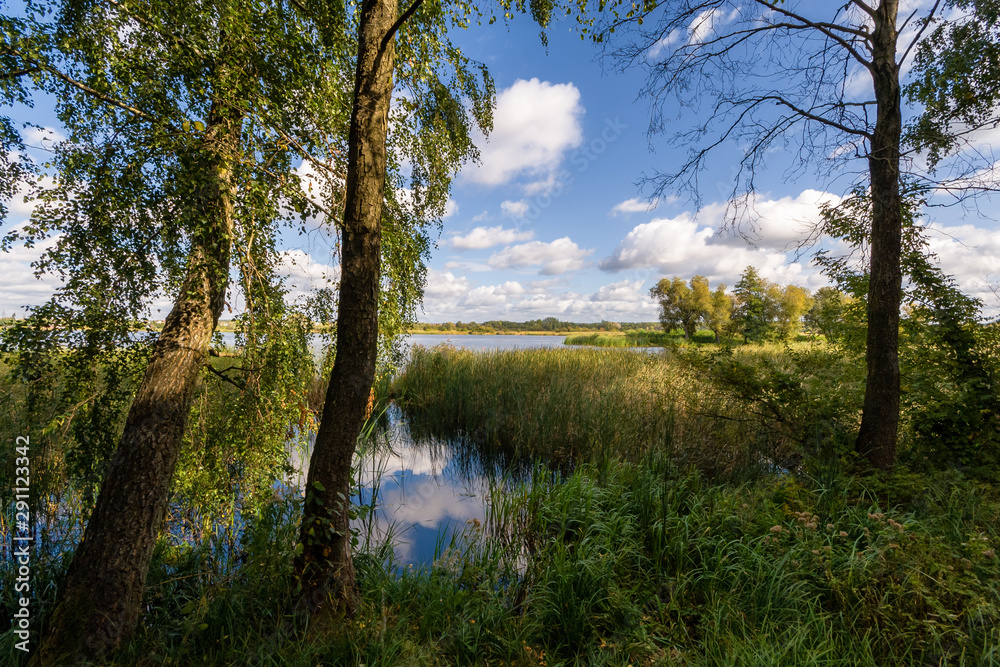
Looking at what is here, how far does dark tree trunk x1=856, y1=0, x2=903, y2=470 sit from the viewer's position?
428 centimetres

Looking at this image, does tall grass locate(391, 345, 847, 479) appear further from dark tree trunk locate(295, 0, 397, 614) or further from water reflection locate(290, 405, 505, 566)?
dark tree trunk locate(295, 0, 397, 614)

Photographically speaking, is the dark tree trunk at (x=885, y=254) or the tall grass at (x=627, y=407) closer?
the dark tree trunk at (x=885, y=254)

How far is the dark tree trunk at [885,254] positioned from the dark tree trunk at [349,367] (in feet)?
16.9

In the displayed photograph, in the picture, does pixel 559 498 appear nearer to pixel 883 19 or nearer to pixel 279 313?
pixel 279 313

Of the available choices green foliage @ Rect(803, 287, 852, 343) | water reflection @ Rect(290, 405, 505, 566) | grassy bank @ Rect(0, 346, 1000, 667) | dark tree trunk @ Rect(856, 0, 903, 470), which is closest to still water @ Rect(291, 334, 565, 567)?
water reflection @ Rect(290, 405, 505, 566)

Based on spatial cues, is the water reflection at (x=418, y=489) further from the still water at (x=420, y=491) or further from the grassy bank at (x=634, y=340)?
the grassy bank at (x=634, y=340)

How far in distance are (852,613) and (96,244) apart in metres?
6.00

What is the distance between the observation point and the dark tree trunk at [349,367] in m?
2.65

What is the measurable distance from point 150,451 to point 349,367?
181 centimetres

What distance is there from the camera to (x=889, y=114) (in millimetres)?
4332

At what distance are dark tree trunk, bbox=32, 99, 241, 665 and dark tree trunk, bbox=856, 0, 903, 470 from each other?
6308 mm

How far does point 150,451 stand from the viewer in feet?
10.00

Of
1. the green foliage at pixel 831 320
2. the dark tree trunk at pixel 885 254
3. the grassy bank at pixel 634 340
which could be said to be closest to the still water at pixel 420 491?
the grassy bank at pixel 634 340

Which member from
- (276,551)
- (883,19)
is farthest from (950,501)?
(276,551)
